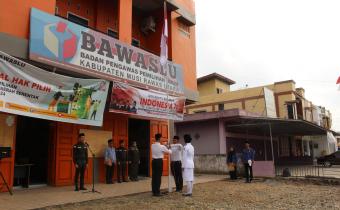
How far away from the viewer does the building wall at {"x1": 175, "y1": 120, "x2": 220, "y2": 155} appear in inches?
836

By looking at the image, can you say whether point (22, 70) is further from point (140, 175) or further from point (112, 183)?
point (140, 175)

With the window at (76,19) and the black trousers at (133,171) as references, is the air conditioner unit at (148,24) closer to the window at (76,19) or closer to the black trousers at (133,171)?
the window at (76,19)

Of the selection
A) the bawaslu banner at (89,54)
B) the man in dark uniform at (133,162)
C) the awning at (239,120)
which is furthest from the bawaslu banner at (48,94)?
the awning at (239,120)

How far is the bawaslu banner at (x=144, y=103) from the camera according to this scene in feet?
39.8

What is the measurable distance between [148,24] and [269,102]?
20361 millimetres

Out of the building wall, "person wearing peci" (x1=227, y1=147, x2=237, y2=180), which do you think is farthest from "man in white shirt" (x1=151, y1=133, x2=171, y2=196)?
the building wall

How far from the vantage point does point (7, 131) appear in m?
10.5

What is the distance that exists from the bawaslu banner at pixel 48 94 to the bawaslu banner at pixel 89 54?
2.50 feet

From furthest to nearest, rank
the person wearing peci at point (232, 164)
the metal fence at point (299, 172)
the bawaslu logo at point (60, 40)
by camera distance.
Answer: the metal fence at point (299, 172), the person wearing peci at point (232, 164), the bawaslu logo at point (60, 40)

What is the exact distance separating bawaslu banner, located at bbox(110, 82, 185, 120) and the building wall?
24.2ft

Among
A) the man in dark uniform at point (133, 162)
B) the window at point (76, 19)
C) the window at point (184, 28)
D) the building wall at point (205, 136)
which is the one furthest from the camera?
the building wall at point (205, 136)

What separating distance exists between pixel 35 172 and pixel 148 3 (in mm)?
9319

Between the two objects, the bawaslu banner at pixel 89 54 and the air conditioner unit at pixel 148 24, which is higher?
the air conditioner unit at pixel 148 24

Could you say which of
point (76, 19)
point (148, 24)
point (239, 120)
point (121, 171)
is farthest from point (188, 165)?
point (239, 120)
